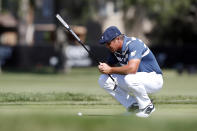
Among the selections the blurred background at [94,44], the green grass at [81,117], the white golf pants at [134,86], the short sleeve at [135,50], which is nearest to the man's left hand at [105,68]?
the white golf pants at [134,86]

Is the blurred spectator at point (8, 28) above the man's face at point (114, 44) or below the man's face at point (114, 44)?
above

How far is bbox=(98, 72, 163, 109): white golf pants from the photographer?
35.0 ft

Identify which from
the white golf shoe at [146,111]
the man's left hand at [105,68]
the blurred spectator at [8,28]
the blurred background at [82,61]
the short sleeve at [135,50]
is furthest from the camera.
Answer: the blurred spectator at [8,28]

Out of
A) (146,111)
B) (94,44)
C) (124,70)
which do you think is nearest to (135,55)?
(124,70)

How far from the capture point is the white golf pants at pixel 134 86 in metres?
10.7

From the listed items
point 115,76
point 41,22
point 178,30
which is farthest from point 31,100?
point 41,22

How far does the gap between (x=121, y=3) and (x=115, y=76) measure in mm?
30240

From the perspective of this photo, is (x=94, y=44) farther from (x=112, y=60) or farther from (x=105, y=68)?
(x=105, y=68)

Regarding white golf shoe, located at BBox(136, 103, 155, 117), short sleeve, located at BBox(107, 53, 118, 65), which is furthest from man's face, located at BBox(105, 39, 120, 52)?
white golf shoe, located at BBox(136, 103, 155, 117)

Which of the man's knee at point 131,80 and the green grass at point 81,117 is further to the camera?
the man's knee at point 131,80

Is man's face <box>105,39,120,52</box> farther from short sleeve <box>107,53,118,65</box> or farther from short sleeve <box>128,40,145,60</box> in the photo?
short sleeve <box>107,53,118,65</box>

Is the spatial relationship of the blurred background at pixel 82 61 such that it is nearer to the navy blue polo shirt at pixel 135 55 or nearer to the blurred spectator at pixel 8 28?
the blurred spectator at pixel 8 28

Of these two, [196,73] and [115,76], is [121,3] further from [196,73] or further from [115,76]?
[115,76]

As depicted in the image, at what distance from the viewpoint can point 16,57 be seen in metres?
48.2
